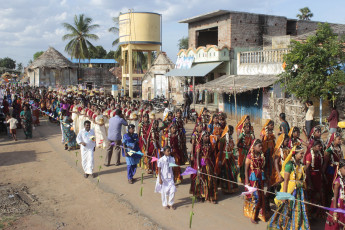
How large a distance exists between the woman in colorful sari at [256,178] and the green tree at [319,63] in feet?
24.5

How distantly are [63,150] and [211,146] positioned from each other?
7238 mm

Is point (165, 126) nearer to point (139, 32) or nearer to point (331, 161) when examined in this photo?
point (331, 161)

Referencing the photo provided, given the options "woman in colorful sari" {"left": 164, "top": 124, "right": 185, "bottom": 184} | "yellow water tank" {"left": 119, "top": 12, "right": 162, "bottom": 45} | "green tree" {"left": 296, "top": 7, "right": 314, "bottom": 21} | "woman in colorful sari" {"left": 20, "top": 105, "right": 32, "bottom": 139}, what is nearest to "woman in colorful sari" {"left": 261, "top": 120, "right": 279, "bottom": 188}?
"woman in colorful sari" {"left": 164, "top": 124, "right": 185, "bottom": 184}

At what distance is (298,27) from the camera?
22.5 m

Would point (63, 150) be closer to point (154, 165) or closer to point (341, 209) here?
point (154, 165)

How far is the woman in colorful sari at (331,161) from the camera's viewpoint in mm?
5832

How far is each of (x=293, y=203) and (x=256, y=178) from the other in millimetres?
779

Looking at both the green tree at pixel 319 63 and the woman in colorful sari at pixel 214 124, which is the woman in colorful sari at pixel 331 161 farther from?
the green tree at pixel 319 63

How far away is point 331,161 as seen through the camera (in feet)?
19.3

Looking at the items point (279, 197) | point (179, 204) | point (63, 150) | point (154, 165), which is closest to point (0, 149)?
point (63, 150)

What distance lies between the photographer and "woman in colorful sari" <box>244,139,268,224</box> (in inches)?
225

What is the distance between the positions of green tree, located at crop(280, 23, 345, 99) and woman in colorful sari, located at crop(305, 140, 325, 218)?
6993 millimetres

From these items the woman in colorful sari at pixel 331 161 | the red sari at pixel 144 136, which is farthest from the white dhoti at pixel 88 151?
the woman in colorful sari at pixel 331 161

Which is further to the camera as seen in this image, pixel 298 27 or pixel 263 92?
pixel 298 27
